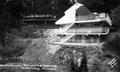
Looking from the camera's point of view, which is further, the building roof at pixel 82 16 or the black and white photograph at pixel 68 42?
the building roof at pixel 82 16

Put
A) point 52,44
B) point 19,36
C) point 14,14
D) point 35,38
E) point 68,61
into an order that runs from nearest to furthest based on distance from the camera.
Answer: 1. point 68,61
2. point 52,44
3. point 35,38
4. point 19,36
5. point 14,14

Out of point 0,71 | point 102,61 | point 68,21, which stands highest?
point 68,21

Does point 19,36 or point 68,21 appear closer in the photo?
point 68,21

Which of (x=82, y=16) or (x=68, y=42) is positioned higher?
(x=82, y=16)

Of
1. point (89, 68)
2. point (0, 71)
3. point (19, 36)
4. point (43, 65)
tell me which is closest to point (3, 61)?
point (0, 71)

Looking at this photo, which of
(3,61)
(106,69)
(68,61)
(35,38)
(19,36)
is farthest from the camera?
(19,36)

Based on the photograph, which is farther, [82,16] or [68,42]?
[82,16]

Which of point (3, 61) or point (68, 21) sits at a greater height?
point (68, 21)

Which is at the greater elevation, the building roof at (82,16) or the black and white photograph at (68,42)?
the building roof at (82,16)

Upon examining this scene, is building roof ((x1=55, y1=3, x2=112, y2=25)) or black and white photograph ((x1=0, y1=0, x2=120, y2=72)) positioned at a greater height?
building roof ((x1=55, y1=3, x2=112, y2=25))

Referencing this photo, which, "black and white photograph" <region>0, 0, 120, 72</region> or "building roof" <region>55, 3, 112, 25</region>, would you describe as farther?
"building roof" <region>55, 3, 112, 25</region>

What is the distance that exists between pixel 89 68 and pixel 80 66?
1.40 m

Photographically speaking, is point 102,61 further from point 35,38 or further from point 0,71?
point 35,38

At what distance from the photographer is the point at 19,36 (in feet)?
172
